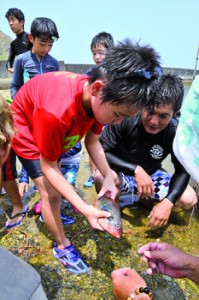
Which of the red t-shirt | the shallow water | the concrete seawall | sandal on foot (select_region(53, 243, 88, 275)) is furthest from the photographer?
the concrete seawall

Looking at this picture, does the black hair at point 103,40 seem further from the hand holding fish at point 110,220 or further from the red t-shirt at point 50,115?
the hand holding fish at point 110,220

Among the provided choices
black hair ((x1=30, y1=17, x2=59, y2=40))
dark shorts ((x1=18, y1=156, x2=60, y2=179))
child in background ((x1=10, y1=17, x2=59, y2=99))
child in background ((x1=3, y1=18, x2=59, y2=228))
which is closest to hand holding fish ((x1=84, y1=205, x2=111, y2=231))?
dark shorts ((x1=18, y1=156, x2=60, y2=179))

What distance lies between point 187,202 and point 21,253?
187cm

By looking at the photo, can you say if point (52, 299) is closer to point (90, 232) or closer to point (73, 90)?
point (90, 232)

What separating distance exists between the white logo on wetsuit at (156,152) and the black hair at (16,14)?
3746 mm

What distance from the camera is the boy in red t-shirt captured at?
5.61 feet

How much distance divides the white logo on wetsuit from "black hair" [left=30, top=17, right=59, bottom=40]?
2039mm

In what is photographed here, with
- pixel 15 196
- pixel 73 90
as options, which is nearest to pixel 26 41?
pixel 15 196

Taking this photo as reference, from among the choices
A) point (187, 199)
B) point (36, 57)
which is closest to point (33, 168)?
point (187, 199)

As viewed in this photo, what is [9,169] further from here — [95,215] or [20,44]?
[20,44]

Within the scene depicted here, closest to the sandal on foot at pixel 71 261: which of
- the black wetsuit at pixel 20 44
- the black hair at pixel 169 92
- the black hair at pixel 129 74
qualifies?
the black hair at pixel 129 74

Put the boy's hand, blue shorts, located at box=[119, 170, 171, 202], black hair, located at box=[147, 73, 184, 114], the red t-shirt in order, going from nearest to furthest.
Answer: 1. the red t-shirt
2. black hair, located at box=[147, 73, 184, 114]
3. blue shorts, located at box=[119, 170, 171, 202]
4. the boy's hand

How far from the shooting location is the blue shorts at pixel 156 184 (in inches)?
124

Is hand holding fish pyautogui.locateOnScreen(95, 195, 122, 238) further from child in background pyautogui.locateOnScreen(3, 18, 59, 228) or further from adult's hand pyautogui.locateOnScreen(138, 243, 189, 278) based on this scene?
child in background pyautogui.locateOnScreen(3, 18, 59, 228)
